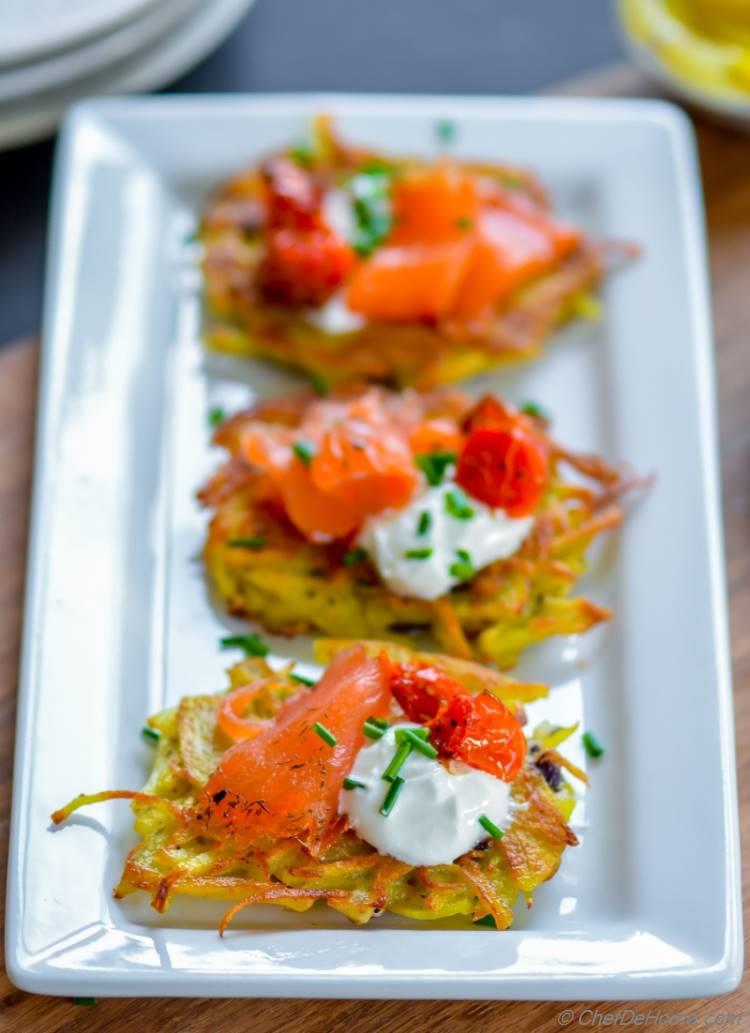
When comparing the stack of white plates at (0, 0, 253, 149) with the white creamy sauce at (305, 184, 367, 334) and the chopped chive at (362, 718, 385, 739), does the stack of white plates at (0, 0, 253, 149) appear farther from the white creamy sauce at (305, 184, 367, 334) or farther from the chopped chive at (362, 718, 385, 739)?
the chopped chive at (362, 718, 385, 739)

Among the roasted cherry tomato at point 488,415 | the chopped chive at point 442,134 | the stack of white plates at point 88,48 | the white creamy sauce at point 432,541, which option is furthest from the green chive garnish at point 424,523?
the stack of white plates at point 88,48

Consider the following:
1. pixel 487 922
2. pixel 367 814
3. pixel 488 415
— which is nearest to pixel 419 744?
pixel 367 814

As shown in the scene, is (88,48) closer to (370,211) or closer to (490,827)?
(370,211)

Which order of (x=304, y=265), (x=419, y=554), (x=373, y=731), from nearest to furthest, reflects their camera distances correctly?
(x=373, y=731)
(x=419, y=554)
(x=304, y=265)

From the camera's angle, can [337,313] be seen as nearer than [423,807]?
No

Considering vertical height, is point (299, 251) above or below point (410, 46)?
below

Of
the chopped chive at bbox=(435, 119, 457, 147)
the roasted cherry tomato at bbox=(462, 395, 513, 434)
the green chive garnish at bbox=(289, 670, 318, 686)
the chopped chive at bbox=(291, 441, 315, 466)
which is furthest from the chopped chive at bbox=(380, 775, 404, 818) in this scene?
the chopped chive at bbox=(435, 119, 457, 147)
